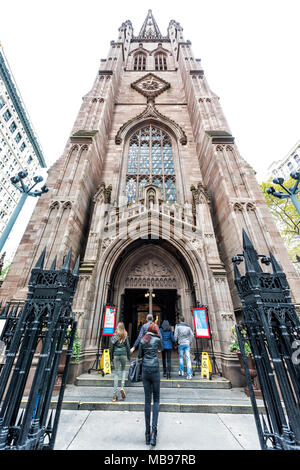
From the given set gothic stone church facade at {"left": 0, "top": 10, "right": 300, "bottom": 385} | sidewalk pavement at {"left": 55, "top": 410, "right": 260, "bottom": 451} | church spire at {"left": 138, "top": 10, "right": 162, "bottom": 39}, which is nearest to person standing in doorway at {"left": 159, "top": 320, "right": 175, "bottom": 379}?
gothic stone church facade at {"left": 0, "top": 10, "right": 300, "bottom": 385}

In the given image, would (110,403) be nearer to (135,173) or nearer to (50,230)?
(50,230)

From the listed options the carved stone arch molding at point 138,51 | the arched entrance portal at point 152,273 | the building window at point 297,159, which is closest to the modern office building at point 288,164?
the building window at point 297,159

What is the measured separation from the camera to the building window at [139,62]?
2174 centimetres

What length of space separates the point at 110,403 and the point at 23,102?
5303 centimetres

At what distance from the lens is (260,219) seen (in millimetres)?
8062

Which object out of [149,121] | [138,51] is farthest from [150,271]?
[138,51]

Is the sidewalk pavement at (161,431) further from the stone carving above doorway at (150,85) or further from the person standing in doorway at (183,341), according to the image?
the stone carving above doorway at (150,85)

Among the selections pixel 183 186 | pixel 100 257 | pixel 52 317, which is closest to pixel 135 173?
pixel 183 186

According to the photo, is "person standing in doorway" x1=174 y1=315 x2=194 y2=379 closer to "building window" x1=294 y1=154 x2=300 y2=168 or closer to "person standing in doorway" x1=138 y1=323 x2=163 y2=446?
"person standing in doorway" x1=138 y1=323 x2=163 y2=446

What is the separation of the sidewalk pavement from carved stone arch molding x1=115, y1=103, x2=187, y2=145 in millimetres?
14363

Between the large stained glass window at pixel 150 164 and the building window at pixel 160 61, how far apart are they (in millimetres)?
12488

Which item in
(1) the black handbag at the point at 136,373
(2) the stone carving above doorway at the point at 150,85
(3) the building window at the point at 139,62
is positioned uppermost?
(3) the building window at the point at 139,62

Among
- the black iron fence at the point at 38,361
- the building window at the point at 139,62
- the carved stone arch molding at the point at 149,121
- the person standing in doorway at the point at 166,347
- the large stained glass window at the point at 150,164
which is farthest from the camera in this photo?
the building window at the point at 139,62

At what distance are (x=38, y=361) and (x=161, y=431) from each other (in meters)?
2.45
